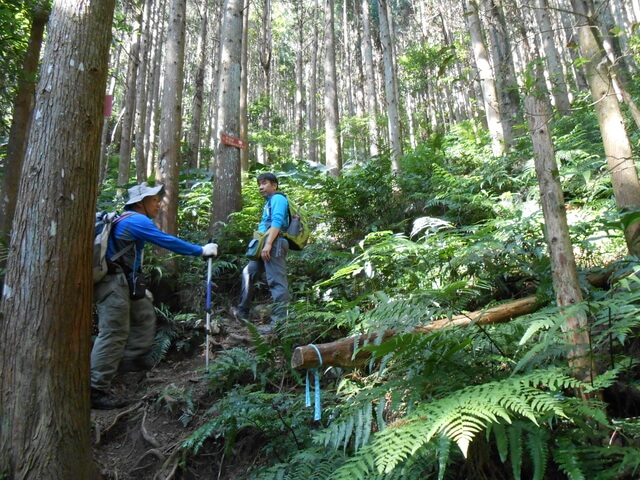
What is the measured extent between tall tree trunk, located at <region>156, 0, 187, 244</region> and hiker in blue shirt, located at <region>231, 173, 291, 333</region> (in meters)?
1.60

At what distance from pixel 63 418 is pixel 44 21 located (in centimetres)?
718

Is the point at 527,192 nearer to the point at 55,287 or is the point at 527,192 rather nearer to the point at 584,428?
the point at 584,428

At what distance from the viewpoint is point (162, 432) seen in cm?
432

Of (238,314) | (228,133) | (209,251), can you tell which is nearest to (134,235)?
(209,251)

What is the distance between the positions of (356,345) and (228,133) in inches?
259

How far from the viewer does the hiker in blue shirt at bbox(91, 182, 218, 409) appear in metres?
4.72

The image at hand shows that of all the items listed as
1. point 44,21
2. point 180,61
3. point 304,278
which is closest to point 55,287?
point 304,278

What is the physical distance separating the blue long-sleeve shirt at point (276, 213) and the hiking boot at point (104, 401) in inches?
102

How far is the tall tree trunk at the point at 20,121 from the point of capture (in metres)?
7.21

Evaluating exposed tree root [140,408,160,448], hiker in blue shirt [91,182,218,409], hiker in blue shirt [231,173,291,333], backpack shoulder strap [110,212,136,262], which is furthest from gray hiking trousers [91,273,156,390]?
hiker in blue shirt [231,173,291,333]

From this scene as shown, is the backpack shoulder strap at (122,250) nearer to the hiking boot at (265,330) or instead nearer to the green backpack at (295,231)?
the hiking boot at (265,330)

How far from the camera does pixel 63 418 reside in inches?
124

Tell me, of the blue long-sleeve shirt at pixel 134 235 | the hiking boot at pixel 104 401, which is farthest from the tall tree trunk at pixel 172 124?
the hiking boot at pixel 104 401

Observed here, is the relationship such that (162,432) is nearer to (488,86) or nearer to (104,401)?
(104,401)
